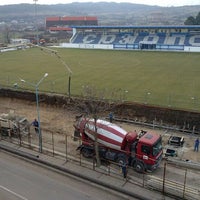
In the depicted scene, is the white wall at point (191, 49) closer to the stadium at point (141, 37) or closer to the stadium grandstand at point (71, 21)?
the stadium at point (141, 37)

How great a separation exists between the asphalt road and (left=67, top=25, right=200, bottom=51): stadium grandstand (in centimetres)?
6278

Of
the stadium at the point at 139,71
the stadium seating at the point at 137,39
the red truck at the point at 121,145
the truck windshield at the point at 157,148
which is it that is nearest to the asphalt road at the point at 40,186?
the red truck at the point at 121,145

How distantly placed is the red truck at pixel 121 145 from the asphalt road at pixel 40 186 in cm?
308

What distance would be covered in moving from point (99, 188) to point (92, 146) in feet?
13.2

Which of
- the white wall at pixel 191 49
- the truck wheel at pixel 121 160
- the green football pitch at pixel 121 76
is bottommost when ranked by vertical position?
the truck wheel at pixel 121 160

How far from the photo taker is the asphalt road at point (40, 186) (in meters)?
18.0

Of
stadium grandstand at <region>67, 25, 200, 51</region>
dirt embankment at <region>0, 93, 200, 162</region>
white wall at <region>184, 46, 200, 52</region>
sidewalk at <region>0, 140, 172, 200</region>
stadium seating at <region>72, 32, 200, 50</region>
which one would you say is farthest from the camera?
stadium seating at <region>72, 32, 200, 50</region>

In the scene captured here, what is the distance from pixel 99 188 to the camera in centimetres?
1917

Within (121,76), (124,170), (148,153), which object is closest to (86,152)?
(124,170)

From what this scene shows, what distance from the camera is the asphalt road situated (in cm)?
1798

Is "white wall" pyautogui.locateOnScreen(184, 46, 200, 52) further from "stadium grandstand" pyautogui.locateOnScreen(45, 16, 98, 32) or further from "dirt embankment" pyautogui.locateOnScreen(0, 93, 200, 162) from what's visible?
"stadium grandstand" pyautogui.locateOnScreen(45, 16, 98, 32)

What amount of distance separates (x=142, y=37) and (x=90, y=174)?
6957 centimetres

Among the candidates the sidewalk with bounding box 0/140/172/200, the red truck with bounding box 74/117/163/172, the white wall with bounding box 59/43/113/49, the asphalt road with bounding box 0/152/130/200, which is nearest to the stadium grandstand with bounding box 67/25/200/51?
the white wall with bounding box 59/43/113/49

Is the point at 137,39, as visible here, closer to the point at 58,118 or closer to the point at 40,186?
the point at 58,118
